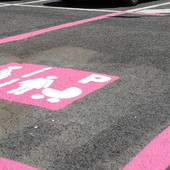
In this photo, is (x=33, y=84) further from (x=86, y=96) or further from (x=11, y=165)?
(x=11, y=165)

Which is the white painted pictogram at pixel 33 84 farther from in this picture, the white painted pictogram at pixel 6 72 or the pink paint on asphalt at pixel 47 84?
the white painted pictogram at pixel 6 72

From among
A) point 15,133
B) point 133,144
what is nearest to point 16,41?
point 15,133

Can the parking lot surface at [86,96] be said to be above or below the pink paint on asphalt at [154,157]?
above

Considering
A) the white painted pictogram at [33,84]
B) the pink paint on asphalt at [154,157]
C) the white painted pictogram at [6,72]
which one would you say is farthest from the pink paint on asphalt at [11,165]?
the white painted pictogram at [6,72]

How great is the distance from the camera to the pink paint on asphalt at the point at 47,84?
5289mm

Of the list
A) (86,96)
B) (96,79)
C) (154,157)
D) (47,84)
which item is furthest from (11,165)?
(96,79)

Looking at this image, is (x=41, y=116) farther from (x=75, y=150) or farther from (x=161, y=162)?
(x=161, y=162)

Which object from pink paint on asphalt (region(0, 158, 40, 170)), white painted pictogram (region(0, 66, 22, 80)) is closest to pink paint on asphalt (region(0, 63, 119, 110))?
white painted pictogram (region(0, 66, 22, 80))

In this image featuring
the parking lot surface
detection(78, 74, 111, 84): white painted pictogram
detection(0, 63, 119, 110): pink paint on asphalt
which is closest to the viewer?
the parking lot surface

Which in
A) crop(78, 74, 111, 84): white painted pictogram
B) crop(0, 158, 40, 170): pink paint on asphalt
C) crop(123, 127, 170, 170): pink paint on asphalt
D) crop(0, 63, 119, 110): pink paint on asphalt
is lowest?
crop(123, 127, 170, 170): pink paint on asphalt

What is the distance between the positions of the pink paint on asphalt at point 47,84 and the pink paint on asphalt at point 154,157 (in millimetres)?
1418

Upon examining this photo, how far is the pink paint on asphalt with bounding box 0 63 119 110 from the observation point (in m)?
5.29

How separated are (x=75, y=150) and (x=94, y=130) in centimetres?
48

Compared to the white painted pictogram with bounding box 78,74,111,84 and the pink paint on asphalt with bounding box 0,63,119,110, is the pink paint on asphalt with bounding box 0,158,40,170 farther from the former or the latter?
the white painted pictogram with bounding box 78,74,111,84
